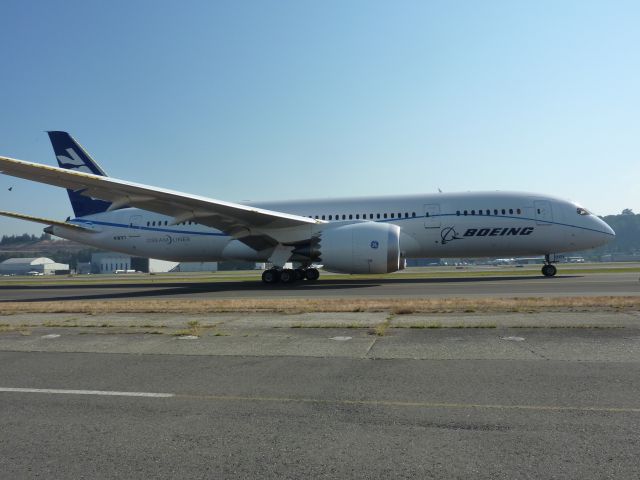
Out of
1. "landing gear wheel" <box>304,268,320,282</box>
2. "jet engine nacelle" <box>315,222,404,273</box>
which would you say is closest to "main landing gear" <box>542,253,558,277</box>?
"jet engine nacelle" <box>315,222,404,273</box>

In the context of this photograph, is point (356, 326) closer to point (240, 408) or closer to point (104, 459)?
point (240, 408)

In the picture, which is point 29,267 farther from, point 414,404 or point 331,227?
point 414,404

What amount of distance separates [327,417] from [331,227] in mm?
16737

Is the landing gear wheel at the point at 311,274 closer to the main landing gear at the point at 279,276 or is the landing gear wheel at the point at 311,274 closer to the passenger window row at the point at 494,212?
the main landing gear at the point at 279,276

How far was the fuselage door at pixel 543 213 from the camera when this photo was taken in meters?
22.0

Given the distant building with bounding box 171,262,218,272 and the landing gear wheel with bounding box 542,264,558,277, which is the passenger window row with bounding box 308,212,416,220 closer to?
the landing gear wheel with bounding box 542,264,558,277

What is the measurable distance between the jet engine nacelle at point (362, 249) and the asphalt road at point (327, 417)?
12773 mm

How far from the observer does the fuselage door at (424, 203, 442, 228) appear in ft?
72.4

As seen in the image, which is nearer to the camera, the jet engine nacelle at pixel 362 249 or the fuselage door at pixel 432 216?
the jet engine nacelle at pixel 362 249

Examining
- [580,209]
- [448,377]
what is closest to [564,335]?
[448,377]

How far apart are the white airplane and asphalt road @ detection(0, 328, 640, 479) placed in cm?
1289

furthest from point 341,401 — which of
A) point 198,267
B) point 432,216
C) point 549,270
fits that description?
point 198,267

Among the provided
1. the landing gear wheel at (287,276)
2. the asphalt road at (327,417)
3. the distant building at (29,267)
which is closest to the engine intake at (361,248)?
the landing gear wheel at (287,276)

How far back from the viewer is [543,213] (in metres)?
22.1
